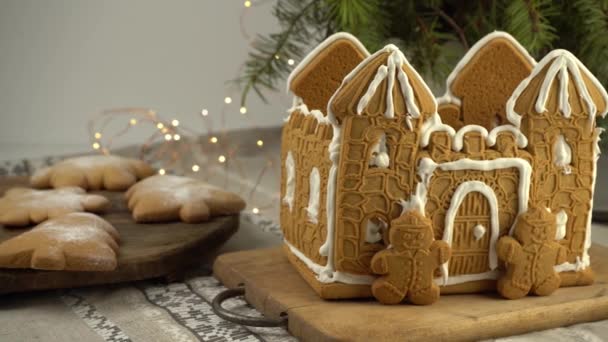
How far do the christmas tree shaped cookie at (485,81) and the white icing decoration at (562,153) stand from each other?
150 millimetres

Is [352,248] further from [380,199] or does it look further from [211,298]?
[211,298]

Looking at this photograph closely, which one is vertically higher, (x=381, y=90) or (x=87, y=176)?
(x=381, y=90)

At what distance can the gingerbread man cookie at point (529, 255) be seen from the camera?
1208 millimetres

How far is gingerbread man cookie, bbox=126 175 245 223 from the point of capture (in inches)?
59.4

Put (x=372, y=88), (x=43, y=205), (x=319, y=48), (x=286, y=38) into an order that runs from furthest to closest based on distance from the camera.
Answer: (x=286, y=38) < (x=43, y=205) < (x=319, y=48) < (x=372, y=88)

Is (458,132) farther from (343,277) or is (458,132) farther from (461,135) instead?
(343,277)

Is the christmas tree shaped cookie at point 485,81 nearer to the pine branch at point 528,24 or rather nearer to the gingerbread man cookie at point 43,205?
the pine branch at point 528,24

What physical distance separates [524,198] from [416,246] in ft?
0.57

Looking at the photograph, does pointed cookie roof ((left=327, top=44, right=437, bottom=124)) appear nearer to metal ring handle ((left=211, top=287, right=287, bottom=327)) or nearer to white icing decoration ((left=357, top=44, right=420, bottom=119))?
white icing decoration ((left=357, top=44, right=420, bottom=119))

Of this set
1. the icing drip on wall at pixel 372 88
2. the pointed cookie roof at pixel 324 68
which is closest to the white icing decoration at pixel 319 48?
the pointed cookie roof at pixel 324 68

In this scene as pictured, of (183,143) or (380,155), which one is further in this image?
(183,143)

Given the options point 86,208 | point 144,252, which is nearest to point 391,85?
point 144,252

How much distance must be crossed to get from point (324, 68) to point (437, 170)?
28 cm

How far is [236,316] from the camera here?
1211 millimetres
